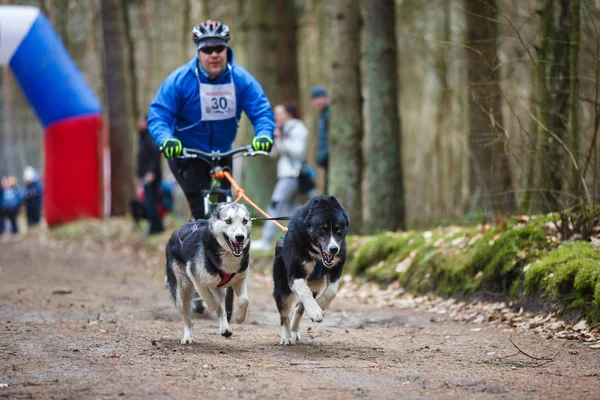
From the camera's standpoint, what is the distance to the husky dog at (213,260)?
656cm

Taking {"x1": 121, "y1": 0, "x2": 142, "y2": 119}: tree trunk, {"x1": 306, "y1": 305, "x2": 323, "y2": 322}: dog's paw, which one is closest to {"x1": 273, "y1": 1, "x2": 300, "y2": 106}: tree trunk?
{"x1": 121, "y1": 0, "x2": 142, "y2": 119}: tree trunk

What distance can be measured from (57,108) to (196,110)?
15.7 metres

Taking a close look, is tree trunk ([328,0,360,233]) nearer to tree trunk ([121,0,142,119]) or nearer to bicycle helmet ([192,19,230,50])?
bicycle helmet ([192,19,230,50])

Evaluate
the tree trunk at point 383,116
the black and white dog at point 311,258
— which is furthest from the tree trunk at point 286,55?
the black and white dog at point 311,258

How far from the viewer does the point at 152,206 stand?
18641 millimetres

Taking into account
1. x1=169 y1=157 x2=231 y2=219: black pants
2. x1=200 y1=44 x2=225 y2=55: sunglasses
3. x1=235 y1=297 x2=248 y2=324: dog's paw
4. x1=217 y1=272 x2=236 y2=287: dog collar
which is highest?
x1=200 y1=44 x2=225 y2=55: sunglasses

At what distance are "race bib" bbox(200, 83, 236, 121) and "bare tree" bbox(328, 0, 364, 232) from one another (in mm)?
5269

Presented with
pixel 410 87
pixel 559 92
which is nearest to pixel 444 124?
pixel 410 87

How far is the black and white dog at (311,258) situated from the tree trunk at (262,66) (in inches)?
424

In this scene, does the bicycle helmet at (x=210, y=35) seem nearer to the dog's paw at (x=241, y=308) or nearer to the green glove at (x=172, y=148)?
the green glove at (x=172, y=148)

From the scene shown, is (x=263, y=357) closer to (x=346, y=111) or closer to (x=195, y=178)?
(x=195, y=178)

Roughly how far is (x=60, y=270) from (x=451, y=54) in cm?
1500

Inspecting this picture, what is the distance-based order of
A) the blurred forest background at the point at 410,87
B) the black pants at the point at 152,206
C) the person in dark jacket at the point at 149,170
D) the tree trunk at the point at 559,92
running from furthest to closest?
1. the black pants at the point at 152,206
2. the person in dark jacket at the point at 149,170
3. the tree trunk at the point at 559,92
4. the blurred forest background at the point at 410,87

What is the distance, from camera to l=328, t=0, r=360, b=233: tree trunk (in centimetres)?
1329
